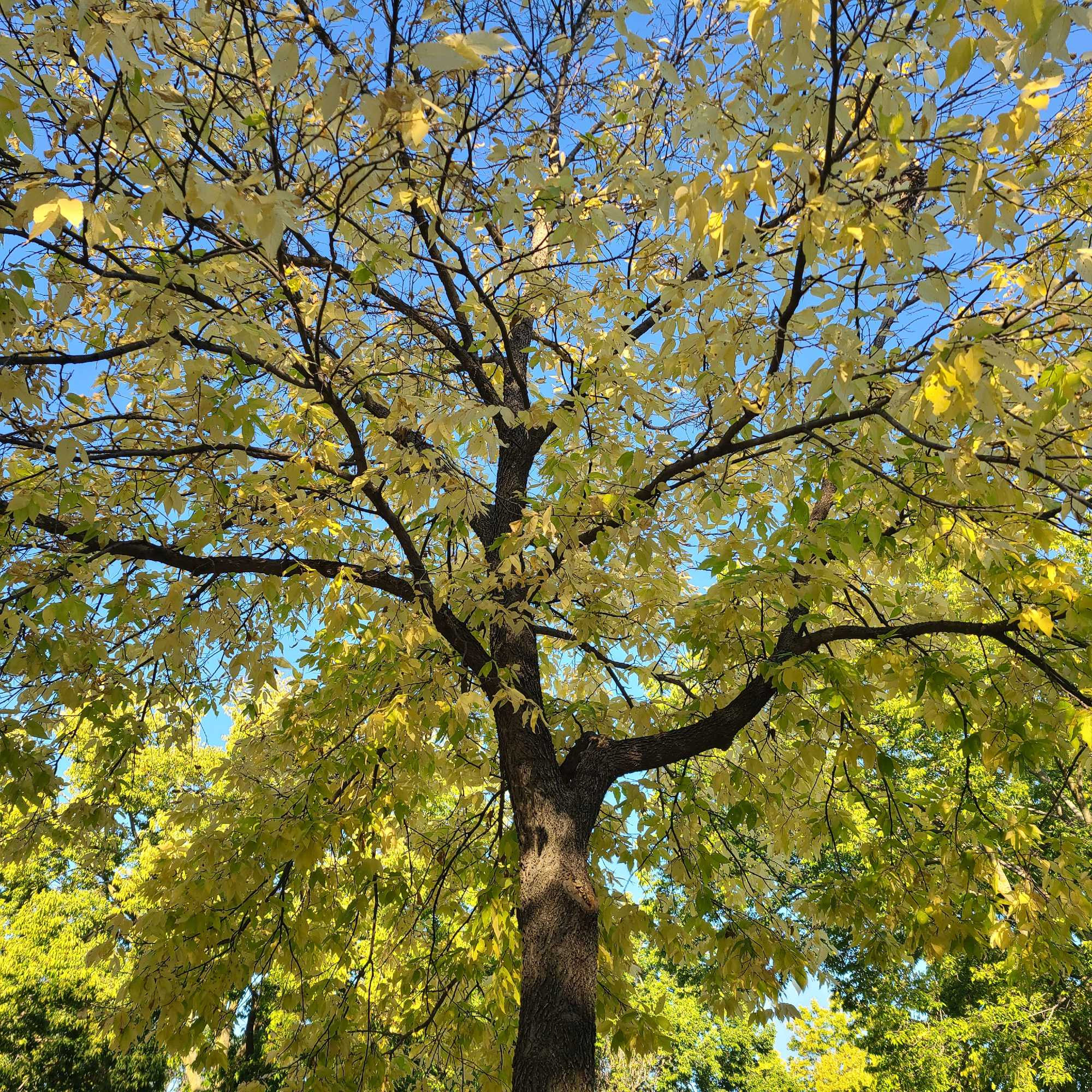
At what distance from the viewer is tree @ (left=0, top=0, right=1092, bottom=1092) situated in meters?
2.66

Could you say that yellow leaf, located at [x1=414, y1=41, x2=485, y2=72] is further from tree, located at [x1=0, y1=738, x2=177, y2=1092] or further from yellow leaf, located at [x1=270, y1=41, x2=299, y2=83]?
tree, located at [x1=0, y1=738, x2=177, y2=1092]

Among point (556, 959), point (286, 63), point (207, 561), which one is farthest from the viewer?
point (207, 561)

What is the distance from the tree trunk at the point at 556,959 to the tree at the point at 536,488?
0.7 inches

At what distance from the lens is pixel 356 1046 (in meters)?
4.59

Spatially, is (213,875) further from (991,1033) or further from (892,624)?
(991,1033)

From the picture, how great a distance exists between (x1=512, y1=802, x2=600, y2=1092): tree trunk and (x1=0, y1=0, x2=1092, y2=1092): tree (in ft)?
0.06

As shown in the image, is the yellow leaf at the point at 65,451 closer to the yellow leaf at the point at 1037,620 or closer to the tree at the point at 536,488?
the tree at the point at 536,488

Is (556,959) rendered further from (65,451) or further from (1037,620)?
(65,451)

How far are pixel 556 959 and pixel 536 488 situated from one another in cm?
309

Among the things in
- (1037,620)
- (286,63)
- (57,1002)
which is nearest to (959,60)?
(286,63)

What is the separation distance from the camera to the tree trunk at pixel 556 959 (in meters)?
3.24

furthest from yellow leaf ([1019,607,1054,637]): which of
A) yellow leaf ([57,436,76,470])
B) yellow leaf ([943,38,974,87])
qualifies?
yellow leaf ([57,436,76,470])

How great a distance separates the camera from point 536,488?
18.4ft

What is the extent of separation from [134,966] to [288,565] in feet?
7.42
